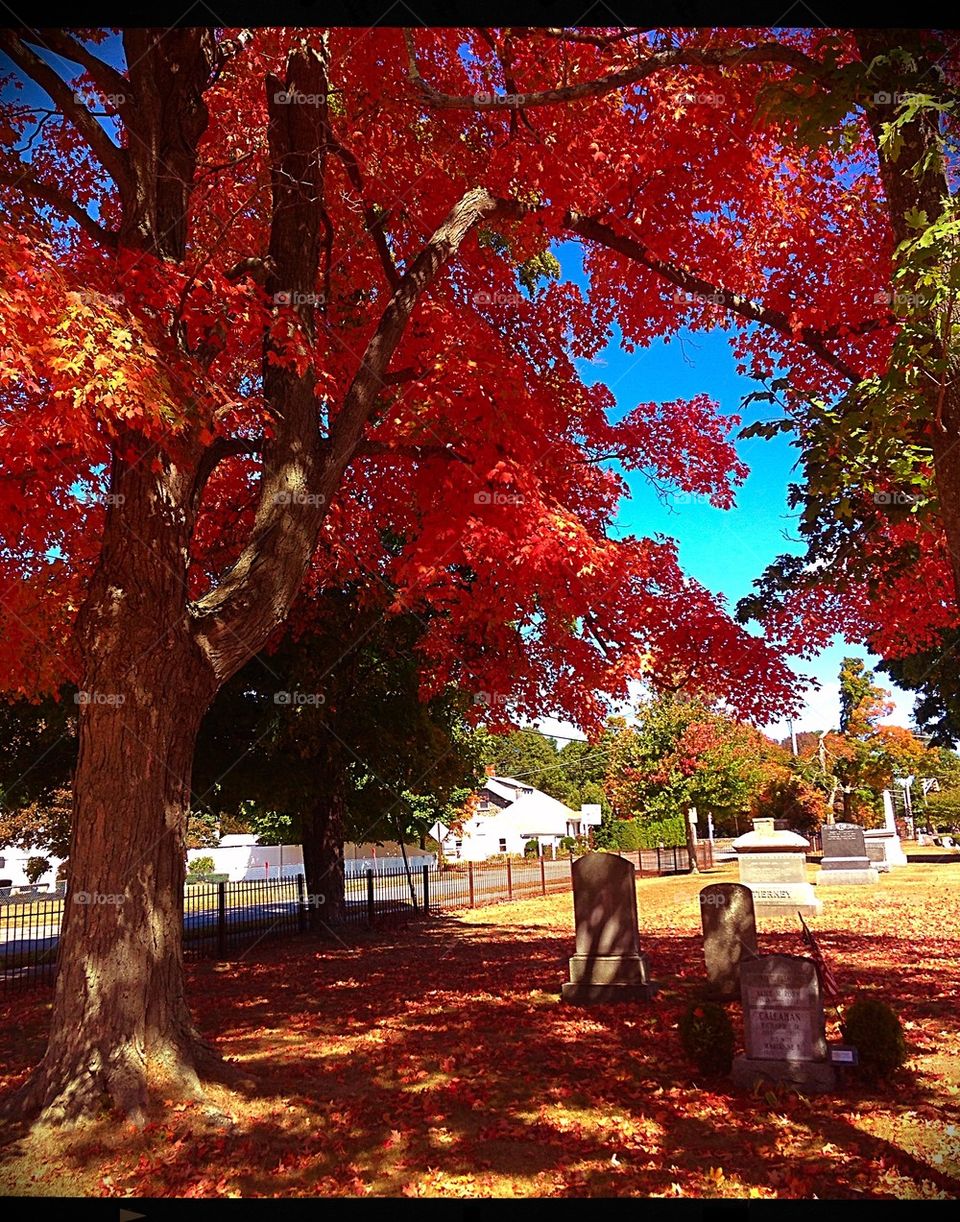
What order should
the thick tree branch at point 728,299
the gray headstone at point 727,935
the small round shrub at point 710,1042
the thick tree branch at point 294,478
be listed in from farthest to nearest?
the gray headstone at point 727,935 < the thick tree branch at point 728,299 < the thick tree branch at point 294,478 < the small round shrub at point 710,1042

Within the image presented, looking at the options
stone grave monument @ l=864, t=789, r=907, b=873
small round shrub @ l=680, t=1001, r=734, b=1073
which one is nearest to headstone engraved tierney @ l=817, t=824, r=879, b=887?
stone grave monument @ l=864, t=789, r=907, b=873

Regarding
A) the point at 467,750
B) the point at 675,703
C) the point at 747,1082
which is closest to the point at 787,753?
the point at 675,703

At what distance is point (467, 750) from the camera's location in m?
22.8

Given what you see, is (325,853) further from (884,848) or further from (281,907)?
(884,848)

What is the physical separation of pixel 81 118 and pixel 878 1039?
34.0 feet

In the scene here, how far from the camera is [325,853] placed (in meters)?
18.3

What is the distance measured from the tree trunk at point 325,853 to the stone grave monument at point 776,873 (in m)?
8.29

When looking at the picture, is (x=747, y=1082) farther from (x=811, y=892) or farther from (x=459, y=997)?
(x=811, y=892)

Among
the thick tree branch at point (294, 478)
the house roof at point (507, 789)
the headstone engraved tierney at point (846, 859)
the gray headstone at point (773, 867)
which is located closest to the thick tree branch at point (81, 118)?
the thick tree branch at point (294, 478)

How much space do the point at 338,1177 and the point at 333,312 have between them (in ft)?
34.9

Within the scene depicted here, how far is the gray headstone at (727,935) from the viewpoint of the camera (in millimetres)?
10164

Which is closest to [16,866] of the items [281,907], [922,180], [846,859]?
[281,907]

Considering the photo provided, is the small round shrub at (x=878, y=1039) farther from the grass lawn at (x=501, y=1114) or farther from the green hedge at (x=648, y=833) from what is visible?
the green hedge at (x=648, y=833)

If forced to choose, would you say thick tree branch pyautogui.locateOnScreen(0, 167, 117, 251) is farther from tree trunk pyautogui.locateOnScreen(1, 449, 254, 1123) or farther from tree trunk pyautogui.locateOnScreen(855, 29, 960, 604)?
tree trunk pyautogui.locateOnScreen(855, 29, 960, 604)
